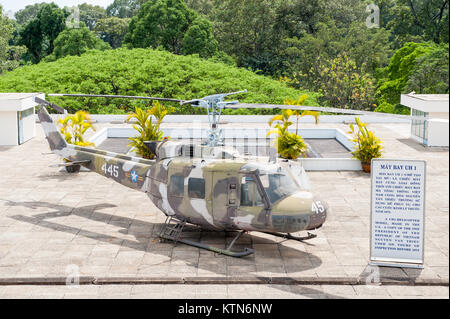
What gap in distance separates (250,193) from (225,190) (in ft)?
2.01

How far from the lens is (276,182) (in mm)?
13141

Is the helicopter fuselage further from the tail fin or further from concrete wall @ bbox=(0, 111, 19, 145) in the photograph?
concrete wall @ bbox=(0, 111, 19, 145)

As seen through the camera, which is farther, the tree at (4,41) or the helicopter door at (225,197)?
the tree at (4,41)

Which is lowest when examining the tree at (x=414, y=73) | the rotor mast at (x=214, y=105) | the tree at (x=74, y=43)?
the rotor mast at (x=214, y=105)

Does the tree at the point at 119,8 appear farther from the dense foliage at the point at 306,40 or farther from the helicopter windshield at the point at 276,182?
the helicopter windshield at the point at 276,182

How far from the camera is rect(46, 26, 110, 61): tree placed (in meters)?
53.8

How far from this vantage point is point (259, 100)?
4156 cm

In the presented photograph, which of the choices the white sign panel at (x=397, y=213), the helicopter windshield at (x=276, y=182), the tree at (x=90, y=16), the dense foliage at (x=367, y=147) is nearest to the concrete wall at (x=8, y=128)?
the dense foliage at (x=367, y=147)

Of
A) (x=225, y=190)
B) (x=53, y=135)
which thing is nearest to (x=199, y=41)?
(x=53, y=135)

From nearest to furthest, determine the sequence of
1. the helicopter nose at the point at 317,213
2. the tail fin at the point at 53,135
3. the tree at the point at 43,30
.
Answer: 1. the helicopter nose at the point at 317,213
2. the tail fin at the point at 53,135
3. the tree at the point at 43,30

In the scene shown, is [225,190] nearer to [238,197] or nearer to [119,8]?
[238,197]

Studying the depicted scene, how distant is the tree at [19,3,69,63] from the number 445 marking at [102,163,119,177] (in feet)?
158

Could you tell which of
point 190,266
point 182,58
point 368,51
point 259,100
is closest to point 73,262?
point 190,266

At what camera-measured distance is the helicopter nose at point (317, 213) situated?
12.8 meters
